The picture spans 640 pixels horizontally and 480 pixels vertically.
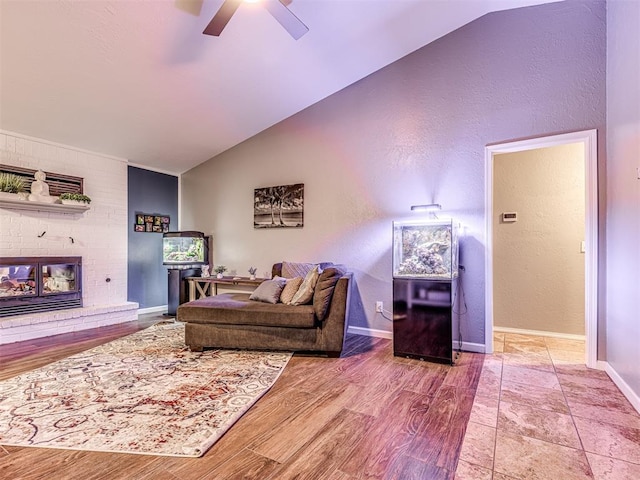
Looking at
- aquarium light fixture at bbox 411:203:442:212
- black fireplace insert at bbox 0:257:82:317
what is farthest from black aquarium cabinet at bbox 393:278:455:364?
black fireplace insert at bbox 0:257:82:317

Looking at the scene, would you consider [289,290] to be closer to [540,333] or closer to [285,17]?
[285,17]

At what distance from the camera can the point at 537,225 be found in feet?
12.8

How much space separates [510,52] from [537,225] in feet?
6.50

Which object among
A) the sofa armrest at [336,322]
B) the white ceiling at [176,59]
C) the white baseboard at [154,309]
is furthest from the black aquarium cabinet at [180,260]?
the sofa armrest at [336,322]

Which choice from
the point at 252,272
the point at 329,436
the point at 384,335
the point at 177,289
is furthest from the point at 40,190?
the point at 384,335

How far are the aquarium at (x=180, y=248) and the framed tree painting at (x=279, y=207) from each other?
3.52 ft

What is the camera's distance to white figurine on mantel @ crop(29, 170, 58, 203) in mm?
3796

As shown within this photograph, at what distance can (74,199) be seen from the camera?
4121 millimetres

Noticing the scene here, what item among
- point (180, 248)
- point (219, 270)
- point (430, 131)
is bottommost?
point (219, 270)

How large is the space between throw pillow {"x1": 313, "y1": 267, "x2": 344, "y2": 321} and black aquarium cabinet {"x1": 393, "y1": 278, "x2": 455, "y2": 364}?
620 millimetres

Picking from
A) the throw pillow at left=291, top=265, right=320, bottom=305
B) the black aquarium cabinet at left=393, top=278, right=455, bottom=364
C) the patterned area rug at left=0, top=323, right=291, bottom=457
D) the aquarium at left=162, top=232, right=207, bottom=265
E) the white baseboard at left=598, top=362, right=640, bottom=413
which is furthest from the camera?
the aquarium at left=162, top=232, right=207, bottom=265

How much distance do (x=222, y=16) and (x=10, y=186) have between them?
329cm

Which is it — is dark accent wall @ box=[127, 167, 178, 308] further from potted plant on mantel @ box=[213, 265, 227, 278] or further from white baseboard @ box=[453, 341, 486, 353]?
white baseboard @ box=[453, 341, 486, 353]

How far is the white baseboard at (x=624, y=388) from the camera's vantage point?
2.10 meters
